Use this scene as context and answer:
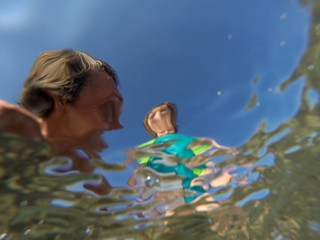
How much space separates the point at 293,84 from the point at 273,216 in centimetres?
708

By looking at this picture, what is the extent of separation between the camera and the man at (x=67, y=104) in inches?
109

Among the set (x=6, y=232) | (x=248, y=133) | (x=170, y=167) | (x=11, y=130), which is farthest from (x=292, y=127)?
(x=6, y=232)

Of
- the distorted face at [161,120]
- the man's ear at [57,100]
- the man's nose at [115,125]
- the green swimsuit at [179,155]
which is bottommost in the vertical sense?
the man's nose at [115,125]

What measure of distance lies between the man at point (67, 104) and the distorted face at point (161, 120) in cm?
48

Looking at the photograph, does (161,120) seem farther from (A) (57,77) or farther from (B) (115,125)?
(A) (57,77)

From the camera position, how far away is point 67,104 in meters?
3.19

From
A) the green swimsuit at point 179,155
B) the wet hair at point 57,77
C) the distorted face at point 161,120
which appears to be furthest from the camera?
the green swimsuit at point 179,155

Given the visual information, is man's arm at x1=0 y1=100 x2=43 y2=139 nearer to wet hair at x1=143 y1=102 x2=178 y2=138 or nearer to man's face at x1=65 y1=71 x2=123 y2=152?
man's face at x1=65 y1=71 x2=123 y2=152

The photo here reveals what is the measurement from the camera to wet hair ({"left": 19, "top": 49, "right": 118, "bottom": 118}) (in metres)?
2.69

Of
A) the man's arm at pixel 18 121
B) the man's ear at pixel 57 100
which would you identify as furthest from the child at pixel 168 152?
the man's arm at pixel 18 121

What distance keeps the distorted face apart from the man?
0.48 metres

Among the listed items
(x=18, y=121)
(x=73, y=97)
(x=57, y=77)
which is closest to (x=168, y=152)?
(x=73, y=97)

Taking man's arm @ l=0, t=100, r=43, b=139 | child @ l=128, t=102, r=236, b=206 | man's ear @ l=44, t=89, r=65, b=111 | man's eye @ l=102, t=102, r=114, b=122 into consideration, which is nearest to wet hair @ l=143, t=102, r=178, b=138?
child @ l=128, t=102, r=236, b=206

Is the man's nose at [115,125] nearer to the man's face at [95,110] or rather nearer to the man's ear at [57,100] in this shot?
the man's face at [95,110]
